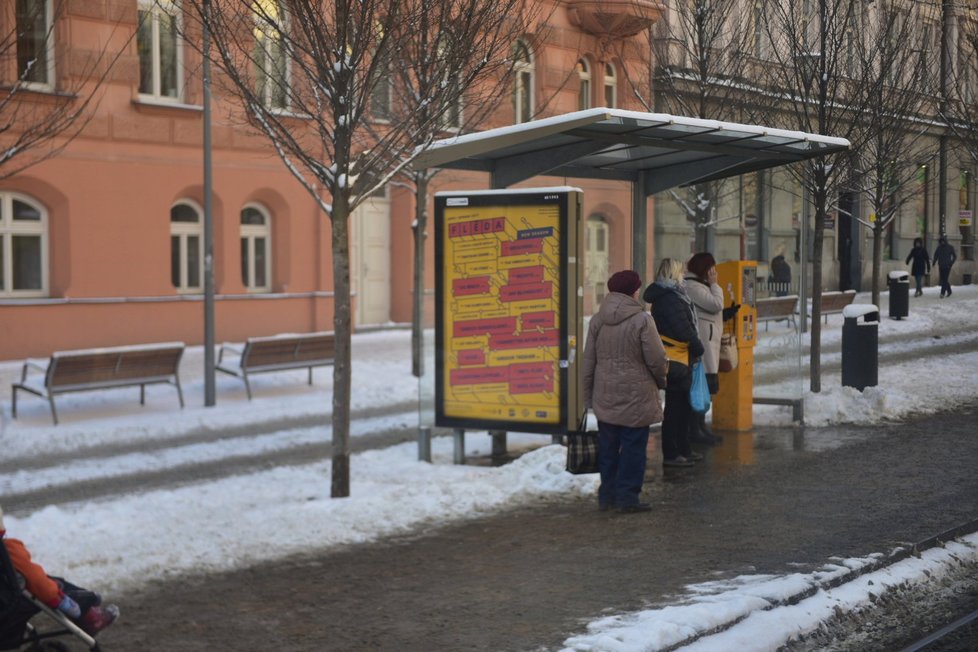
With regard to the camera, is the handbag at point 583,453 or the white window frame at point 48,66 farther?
the white window frame at point 48,66

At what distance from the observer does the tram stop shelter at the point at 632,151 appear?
10023mm

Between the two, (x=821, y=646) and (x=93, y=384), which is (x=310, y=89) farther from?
(x=821, y=646)

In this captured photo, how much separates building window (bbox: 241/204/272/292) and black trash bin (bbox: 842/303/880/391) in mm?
12233

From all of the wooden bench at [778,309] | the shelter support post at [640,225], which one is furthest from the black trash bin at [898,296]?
the shelter support post at [640,225]

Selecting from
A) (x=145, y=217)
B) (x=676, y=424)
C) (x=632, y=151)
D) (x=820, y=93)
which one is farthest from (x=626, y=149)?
(x=145, y=217)

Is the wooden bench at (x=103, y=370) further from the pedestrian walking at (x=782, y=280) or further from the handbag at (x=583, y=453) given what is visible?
the pedestrian walking at (x=782, y=280)

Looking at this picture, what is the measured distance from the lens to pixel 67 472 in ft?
39.3

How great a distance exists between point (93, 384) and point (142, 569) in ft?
24.9

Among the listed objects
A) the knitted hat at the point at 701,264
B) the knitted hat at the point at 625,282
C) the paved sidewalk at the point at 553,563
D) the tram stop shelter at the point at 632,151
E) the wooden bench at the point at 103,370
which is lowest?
the paved sidewalk at the point at 553,563

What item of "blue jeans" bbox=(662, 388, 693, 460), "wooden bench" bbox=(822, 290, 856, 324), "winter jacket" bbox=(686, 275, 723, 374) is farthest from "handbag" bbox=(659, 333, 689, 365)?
"wooden bench" bbox=(822, 290, 856, 324)

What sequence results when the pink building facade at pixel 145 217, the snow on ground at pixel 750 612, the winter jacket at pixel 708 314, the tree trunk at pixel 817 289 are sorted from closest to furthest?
the snow on ground at pixel 750 612
the winter jacket at pixel 708 314
the tree trunk at pixel 817 289
the pink building facade at pixel 145 217

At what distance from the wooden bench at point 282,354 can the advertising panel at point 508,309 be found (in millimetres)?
5728

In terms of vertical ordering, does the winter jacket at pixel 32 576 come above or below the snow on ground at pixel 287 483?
above

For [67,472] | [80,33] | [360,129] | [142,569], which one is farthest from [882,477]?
[80,33]
